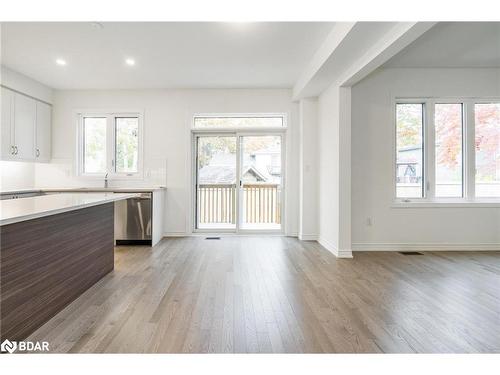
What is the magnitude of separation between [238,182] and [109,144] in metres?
2.46

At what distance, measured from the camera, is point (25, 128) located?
4.54 metres

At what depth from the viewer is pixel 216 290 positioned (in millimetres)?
2682

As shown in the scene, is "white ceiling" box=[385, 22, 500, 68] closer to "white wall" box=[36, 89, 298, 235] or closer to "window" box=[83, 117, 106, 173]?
"white wall" box=[36, 89, 298, 235]

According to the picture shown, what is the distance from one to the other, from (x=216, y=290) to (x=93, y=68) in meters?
3.74

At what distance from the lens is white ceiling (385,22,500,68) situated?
10.3ft

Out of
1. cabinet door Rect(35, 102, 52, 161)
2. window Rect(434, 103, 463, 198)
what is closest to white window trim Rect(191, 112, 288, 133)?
window Rect(434, 103, 463, 198)

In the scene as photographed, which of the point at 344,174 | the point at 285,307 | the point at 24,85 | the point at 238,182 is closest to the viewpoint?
the point at 285,307

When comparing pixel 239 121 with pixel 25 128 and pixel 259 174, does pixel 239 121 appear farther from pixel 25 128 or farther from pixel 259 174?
pixel 25 128

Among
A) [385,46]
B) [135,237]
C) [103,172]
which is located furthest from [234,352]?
[103,172]

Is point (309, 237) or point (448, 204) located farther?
point (309, 237)

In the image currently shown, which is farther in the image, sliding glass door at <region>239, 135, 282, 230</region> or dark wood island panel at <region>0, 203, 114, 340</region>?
sliding glass door at <region>239, 135, 282, 230</region>

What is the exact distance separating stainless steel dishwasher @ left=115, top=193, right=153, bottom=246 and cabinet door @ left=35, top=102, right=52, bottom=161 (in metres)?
1.75

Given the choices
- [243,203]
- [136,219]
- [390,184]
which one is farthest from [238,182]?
[390,184]
